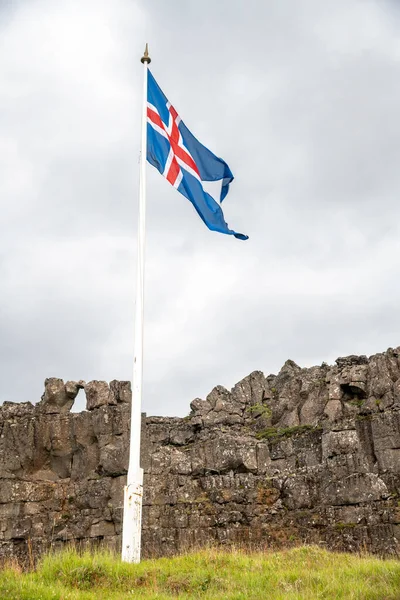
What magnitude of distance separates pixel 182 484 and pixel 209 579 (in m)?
9.97

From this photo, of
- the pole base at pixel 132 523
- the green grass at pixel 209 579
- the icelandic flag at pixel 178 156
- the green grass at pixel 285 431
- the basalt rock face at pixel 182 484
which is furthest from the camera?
the green grass at pixel 285 431

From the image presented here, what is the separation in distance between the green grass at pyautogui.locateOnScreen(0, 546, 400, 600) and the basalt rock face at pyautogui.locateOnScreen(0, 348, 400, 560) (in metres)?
4.83

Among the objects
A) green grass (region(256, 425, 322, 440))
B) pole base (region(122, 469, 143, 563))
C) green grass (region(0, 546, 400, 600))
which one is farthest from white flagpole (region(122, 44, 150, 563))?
green grass (region(256, 425, 322, 440))

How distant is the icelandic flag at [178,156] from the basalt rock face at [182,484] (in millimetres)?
8154

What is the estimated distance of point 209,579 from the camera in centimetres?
1288

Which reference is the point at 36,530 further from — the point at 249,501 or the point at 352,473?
the point at 352,473

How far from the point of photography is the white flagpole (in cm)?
1431

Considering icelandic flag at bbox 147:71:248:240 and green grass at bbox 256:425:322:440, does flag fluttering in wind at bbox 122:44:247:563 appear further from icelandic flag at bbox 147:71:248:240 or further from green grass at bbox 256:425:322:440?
green grass at bbox 256:425:322:440

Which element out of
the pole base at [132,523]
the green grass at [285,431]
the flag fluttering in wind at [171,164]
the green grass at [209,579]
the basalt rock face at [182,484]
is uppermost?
the flag fluttering in wind at [171,164]

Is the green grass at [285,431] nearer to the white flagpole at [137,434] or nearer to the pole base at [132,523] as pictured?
the white flagpole at [137,434]

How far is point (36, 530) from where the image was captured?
2253cm

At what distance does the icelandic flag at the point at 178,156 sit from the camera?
17781mm

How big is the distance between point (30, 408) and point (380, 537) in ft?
43.0

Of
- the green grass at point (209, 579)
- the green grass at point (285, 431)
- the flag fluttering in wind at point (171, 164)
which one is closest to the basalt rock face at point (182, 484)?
the green grass at point (285, 431)
